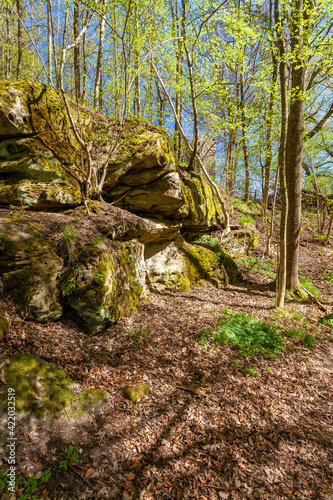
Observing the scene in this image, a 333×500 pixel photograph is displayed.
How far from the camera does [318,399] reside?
12.7 ft

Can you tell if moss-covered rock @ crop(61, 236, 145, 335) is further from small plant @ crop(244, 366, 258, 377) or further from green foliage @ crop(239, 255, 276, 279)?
green foliage @ crop(239, 255, 276, 279)

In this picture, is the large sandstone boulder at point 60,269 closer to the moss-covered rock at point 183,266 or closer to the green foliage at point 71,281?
Result: the green foliage at point 71,281

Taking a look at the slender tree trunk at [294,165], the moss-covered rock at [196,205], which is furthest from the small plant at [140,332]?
the slender tree trunk at [294,165]

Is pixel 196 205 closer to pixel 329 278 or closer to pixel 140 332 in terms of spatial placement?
pixel 140 332

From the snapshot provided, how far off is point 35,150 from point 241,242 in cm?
930

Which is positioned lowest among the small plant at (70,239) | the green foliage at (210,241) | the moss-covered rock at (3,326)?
the moss-covered rock at (3,326)

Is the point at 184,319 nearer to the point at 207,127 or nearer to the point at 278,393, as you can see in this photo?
the point at 278,393

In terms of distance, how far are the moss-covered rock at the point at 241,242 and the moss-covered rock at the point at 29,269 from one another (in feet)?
26.4

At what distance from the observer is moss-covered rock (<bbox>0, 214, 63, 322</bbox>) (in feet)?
11.4

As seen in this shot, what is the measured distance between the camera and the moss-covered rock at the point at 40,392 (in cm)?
244

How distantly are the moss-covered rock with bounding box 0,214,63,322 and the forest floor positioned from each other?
22cm

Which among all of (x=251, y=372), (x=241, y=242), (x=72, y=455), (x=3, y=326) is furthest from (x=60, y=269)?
(x=241, y=242)

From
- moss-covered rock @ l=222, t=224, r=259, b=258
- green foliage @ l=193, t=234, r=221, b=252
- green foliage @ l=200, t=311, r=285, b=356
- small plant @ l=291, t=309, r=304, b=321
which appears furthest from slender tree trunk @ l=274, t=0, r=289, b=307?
moss-covered rock @ l=222, t=224, r=259, b=258

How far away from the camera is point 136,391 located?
3.34 metres
